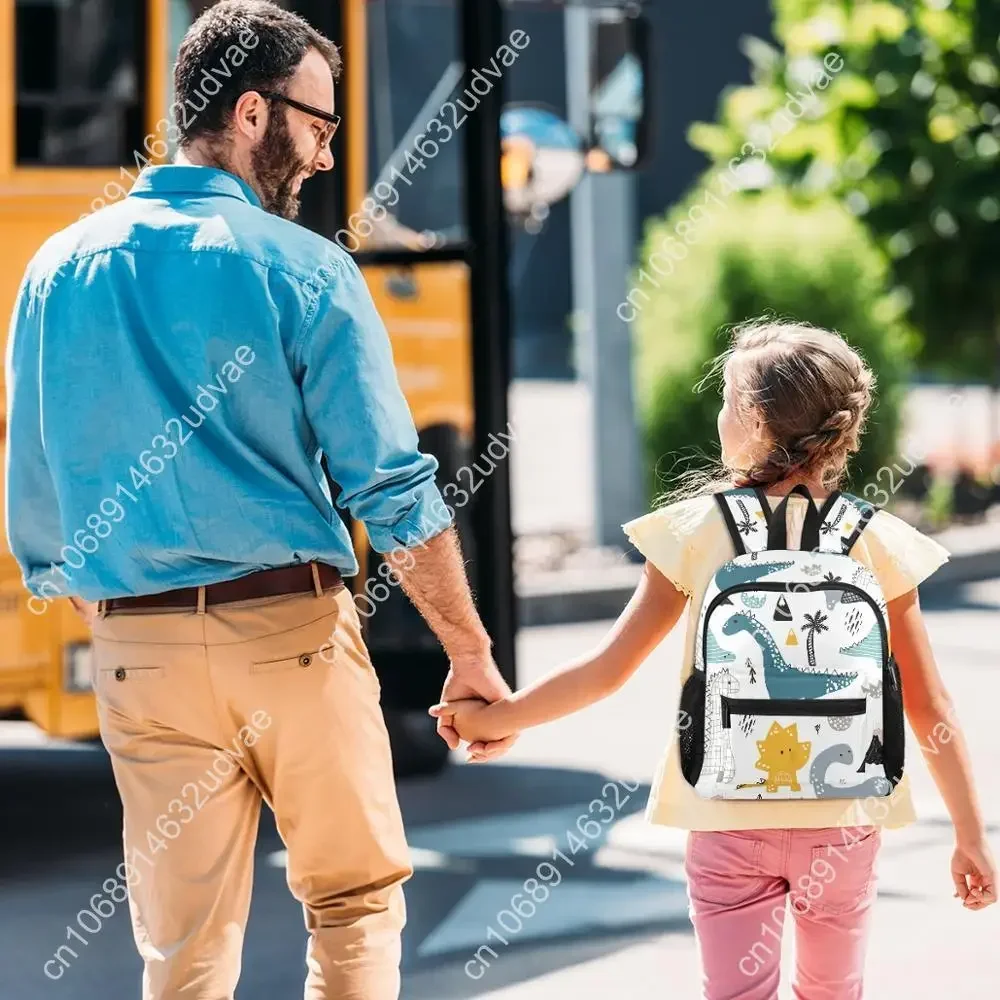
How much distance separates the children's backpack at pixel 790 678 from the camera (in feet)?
8.57

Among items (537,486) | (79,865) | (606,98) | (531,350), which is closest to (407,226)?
(606,98)

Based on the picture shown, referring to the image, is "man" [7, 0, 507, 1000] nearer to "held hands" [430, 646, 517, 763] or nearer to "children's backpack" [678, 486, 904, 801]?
"held hands" [430, 646, 517, 763]

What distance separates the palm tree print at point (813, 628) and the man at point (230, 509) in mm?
578

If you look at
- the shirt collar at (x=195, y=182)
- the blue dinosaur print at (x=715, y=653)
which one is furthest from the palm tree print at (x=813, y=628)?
the shirt collar at (x=195, y=182)

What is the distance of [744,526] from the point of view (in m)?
A: 2.68

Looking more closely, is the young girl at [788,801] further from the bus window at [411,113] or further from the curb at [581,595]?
the curb at [581,595]

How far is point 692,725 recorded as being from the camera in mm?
2670

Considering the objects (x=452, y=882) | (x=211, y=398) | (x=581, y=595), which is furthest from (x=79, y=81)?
(x=581, y=595)

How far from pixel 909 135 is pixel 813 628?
1334 cm

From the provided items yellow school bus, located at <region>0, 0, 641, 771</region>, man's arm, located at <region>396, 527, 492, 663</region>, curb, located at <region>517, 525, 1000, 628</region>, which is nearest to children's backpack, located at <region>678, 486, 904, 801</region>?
man's arm, located at <region>396, 527, 492, 663</region>

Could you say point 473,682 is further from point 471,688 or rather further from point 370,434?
point 370,434

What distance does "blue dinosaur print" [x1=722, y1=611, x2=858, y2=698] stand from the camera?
260 centimetres

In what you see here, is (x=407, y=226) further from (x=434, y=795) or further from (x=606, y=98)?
(x=434, y=795)

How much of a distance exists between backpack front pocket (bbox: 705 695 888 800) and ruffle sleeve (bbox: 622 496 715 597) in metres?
0.21
